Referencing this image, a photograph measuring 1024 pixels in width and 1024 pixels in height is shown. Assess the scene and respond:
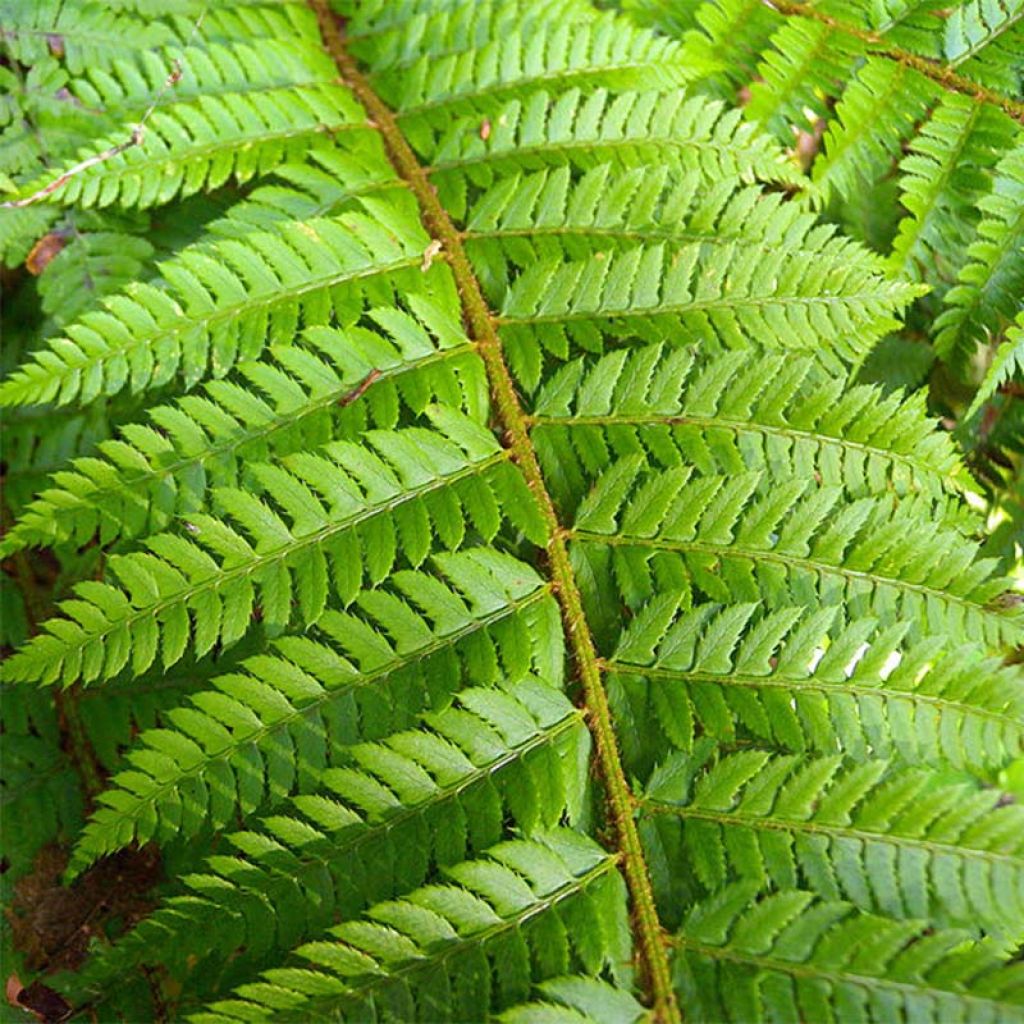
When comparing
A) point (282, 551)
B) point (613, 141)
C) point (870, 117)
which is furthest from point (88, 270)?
point (870, 117)

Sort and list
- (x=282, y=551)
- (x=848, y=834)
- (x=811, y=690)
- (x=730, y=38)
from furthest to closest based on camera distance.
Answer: (x=730, y=38), (x=282, y=551), (x=811, y=690), (x=848, y=834)

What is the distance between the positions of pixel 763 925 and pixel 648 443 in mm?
779

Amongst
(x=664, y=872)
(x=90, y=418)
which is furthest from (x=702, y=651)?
(x=90, y=418)

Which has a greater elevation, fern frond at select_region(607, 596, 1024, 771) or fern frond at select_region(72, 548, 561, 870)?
fern frond at select_region(607, 596, 1024, 771)

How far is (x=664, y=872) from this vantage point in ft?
4.58

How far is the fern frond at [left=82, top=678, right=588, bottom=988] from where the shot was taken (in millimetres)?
1401

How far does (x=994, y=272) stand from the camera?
1910mm

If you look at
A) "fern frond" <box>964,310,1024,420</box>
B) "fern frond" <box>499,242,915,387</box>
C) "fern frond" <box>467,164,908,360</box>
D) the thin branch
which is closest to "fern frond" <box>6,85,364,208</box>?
the thin branch

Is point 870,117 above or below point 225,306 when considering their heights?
above

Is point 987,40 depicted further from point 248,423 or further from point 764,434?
point 248,423

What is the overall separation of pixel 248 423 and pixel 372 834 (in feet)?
2.41

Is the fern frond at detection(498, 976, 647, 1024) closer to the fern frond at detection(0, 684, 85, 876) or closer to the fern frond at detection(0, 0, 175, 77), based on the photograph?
the fern frond at detection(0, 684, 85, 876)

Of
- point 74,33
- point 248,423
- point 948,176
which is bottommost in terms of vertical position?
point 248,423

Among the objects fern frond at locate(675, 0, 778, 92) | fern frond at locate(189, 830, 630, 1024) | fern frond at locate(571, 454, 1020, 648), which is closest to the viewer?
fern frond at locate(189, 830, 630, 1024)
